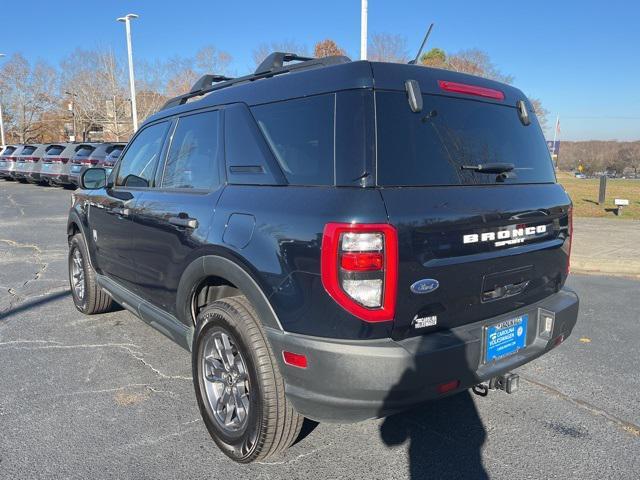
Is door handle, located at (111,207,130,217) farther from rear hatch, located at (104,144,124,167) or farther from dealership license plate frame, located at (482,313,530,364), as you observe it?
rear hatch, located at (104,144,124,167)

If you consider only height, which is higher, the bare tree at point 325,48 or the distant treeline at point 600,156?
the bare tree at point 325,48

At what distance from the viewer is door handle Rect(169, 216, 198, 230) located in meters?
2.97

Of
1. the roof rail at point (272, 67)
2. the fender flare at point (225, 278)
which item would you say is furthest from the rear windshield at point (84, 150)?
the fender flare at point (225, 278)

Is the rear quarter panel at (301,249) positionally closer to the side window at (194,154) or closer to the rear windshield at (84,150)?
the side window at (194,154)

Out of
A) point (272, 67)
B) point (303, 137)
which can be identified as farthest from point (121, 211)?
point (303, 137)

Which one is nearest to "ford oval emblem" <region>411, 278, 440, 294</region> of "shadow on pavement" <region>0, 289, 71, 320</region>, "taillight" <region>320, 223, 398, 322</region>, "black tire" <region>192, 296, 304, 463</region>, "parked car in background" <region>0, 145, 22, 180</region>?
"taillight" <region>320, 223, 398, 322</region>

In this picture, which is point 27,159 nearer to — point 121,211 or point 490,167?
point 121,211

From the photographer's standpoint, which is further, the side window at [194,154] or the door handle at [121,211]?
the door handle at [121,211]

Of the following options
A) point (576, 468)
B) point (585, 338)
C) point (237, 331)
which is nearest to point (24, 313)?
point (237, 331)

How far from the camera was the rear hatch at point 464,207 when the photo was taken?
226cm

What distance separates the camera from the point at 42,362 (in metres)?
4.02

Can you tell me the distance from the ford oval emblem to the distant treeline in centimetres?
7525

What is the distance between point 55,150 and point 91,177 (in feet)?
60.9

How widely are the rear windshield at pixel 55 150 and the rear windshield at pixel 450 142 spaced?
21.2m
